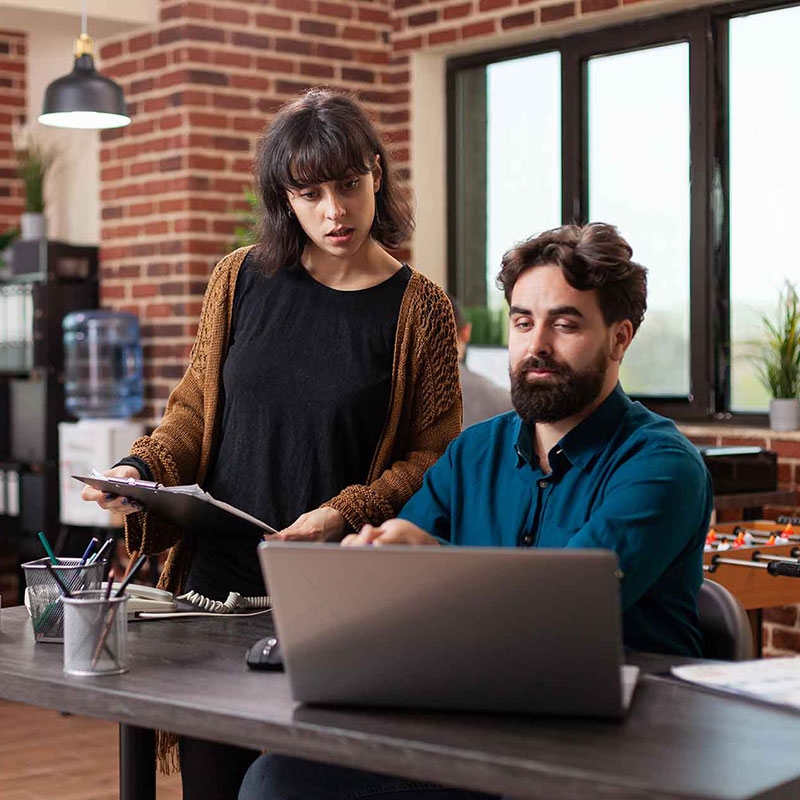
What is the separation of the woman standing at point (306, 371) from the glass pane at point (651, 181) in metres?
2.81

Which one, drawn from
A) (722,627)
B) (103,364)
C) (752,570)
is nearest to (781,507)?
(752,570)

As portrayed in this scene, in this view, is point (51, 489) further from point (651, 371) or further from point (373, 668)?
point (373, 668)

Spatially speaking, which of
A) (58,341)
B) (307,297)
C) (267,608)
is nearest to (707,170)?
(58,341)

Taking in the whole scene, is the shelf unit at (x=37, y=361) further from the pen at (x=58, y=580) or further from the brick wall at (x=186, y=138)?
the pen at (x=58, y=580)

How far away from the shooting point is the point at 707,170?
4.85m

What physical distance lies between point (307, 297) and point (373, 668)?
0.98m

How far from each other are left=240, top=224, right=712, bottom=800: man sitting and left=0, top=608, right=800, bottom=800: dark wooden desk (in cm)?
16

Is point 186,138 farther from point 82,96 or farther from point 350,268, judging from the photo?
point 350,268

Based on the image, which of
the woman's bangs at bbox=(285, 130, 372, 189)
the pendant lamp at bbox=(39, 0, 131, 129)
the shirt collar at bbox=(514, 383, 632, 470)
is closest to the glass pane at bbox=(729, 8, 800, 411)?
the pendant lamp at bbox=(39, 0, 131, 129)

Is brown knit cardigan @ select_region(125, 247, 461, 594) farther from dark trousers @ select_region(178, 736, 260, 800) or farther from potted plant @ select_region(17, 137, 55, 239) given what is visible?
potted plant @ select_region(17, 137, 55, 239)

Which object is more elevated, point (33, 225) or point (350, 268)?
point (33, 225)

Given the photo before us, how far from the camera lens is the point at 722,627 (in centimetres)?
197

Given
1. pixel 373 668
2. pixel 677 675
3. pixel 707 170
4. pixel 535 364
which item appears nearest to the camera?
pixel 373 668

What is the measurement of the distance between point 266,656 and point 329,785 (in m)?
0.25
